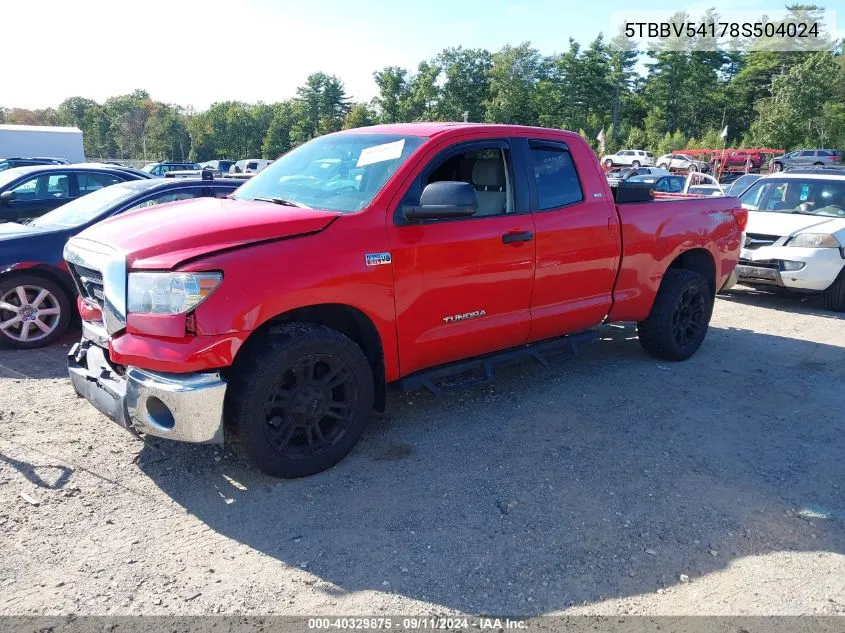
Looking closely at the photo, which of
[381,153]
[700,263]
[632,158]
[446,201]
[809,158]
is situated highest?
[632,158]

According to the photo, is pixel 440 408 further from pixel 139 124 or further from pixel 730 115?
pixel 139 124

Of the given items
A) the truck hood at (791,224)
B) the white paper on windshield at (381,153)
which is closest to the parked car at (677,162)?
the truck hood at (791,224)

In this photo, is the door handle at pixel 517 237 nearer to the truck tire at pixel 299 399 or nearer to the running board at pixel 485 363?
the running board at pixel 485 363

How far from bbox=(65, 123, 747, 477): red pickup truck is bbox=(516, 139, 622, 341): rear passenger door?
15 millimetres

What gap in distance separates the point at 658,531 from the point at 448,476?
45.8 inches

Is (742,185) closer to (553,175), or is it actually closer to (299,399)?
(553,175)

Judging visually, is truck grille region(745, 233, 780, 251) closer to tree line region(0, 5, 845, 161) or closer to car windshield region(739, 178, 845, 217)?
car windshield region(739, 178, 845, 217)

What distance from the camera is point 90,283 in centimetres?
371

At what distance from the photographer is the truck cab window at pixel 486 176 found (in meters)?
4.37

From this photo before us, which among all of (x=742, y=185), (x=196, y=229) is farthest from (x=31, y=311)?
(x=742, y=185)

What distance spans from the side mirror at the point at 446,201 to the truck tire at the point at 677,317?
2.71 meters

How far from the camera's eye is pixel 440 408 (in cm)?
475

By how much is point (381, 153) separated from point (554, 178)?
1391 millimetres

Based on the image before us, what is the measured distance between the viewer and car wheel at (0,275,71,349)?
595 centimetres
